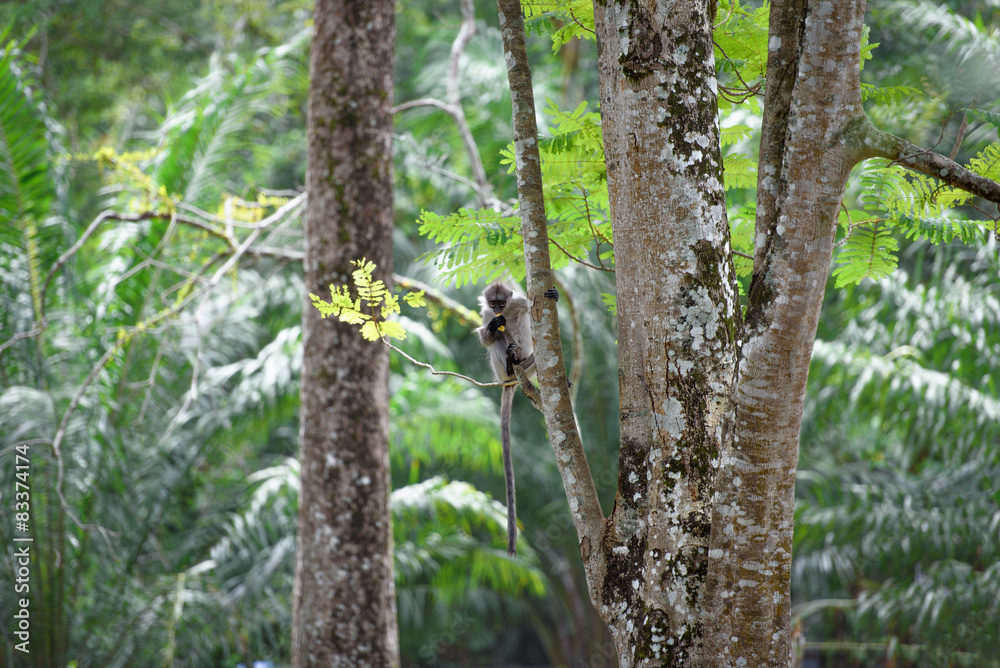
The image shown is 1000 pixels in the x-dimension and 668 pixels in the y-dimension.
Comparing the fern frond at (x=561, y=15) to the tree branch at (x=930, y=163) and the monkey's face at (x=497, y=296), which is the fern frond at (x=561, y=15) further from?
the monkey's face at (x=497, y=296)

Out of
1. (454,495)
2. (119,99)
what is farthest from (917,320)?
(119,99)

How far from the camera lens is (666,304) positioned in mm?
1604

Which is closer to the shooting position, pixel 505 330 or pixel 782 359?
pixel 782 359

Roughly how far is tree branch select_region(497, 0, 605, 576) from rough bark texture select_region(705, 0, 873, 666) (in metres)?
0.36

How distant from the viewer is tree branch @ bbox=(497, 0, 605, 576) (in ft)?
5.85

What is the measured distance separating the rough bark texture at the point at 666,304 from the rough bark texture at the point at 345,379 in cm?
222

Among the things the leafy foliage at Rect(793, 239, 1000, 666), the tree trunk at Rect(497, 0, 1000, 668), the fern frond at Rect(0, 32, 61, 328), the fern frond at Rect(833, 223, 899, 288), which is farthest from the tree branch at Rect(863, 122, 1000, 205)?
the fern frond at Rect(0, 32, 61, 328)

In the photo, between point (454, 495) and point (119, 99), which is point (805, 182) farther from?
point (119, 99)

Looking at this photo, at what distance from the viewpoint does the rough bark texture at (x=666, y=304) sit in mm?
1574

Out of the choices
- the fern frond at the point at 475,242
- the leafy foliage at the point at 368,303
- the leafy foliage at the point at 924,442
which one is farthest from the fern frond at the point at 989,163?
the leafy foliage at the point at 924,442

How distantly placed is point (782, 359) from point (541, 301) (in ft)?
2.00

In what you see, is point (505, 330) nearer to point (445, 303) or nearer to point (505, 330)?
point (505, 330)

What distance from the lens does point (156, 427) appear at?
17.5 ft

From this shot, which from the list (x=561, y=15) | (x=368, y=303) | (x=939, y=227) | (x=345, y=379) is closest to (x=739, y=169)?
(x=939, y=227)
